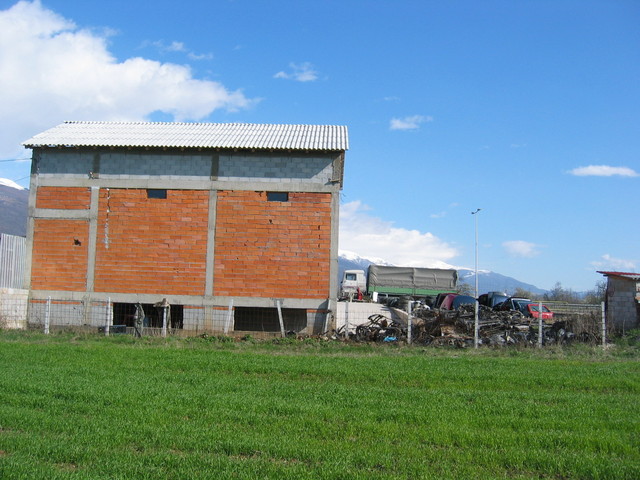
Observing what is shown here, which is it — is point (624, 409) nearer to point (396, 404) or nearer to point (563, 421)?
point (563, 421)

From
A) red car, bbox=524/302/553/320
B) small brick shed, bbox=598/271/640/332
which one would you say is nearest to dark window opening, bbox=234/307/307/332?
small brick shed, bbox=598/271/640/332

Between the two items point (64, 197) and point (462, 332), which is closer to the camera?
point (462, 332)

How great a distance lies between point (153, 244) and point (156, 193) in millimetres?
1983

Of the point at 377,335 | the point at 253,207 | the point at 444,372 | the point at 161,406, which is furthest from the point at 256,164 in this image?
the point at 161,406

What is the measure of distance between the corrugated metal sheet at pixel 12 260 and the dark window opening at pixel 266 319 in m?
8.13

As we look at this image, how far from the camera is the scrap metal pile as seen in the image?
19094mm

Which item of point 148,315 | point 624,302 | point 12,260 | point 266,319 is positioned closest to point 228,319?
point 266,319

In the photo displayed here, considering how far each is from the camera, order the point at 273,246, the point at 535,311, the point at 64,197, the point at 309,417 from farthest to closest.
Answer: the point at 535,311
the point at 64,197
the point at 273,246
the point at 309,417

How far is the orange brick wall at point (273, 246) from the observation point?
70.8 feet

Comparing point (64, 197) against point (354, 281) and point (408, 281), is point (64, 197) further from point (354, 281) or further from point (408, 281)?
point (354, 281)

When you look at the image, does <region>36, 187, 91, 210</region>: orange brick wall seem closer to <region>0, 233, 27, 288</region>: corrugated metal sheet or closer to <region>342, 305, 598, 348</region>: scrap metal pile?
<region>0, 233, 27, 288</region>: corrugated metal sheet

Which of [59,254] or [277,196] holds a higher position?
[277,196]

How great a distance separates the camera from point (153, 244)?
71.9ft

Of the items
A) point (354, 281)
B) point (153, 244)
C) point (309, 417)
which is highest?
point (153, 244)
